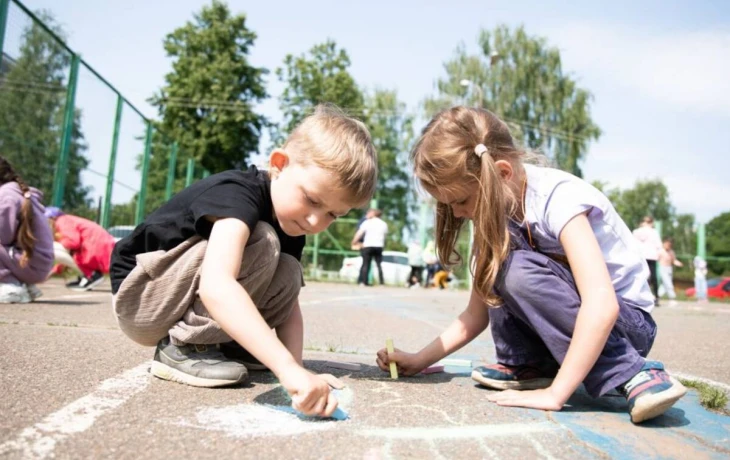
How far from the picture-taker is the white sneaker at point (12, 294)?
454 cm

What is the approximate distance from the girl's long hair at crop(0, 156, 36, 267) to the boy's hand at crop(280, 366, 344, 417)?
3.97 m

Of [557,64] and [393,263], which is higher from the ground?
[557,64]

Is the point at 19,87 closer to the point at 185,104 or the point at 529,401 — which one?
the point at 529,401

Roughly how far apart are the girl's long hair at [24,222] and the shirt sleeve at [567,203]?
4205 mm

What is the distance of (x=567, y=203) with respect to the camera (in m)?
1.90

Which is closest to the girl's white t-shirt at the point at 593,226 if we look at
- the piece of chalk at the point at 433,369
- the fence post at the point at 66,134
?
the piece of chalk at the point at 433,369

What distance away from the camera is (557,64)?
1136 inches

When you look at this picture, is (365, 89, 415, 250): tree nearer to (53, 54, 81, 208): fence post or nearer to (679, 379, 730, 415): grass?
(53, 54, 81, 208): fence post

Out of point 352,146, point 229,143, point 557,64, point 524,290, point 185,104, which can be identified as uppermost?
point 557,64

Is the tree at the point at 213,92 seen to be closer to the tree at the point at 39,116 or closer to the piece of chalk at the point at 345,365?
the tree at the point at 39,116

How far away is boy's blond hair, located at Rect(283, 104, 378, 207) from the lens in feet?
6.39

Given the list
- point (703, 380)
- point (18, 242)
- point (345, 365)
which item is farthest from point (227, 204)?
point (18, 242)

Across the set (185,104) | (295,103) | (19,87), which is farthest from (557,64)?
(19,87)

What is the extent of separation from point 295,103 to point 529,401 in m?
31.5
